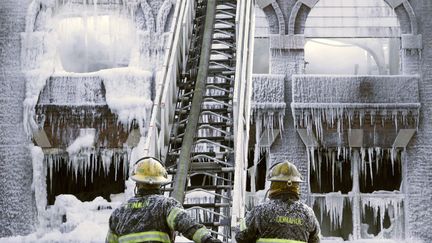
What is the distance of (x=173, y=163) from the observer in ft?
28.9

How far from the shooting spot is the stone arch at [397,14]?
14797 millimetres

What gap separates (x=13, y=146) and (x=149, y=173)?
969cm

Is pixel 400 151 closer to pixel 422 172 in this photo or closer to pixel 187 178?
pixel 422 172

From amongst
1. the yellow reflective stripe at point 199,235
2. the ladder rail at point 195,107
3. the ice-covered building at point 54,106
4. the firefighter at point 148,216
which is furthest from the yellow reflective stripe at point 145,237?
the ice-covered building at point 54,106

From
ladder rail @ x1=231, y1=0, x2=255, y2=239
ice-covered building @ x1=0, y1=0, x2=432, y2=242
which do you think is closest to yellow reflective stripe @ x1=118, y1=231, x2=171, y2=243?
ladder rail @ x1=231, y1=0, x2=255, y2=239

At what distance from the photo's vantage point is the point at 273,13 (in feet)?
48.7

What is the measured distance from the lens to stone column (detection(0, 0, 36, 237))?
14.2m

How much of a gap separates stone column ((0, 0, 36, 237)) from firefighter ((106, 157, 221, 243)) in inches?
370

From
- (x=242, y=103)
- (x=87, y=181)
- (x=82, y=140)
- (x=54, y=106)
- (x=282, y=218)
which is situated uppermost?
(x=54, y=106)

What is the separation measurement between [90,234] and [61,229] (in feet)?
2.11

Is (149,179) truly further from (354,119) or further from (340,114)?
(354,119)

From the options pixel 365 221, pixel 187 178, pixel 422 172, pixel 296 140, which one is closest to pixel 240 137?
pixel 187 178

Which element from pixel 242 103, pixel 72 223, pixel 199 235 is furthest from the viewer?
pixel 72 223

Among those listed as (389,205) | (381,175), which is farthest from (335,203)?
(381,175)
